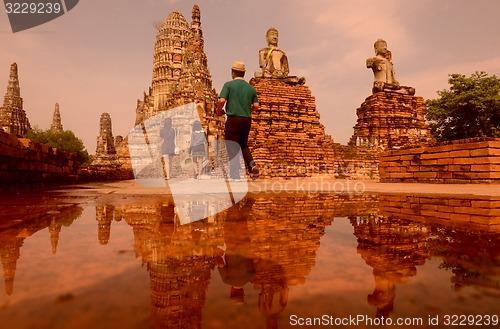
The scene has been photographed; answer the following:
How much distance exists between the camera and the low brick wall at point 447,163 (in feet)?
16.1

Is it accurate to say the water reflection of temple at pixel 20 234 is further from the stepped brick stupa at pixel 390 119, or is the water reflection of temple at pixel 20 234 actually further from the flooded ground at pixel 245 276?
the stepped brick stupa at pixel 390 119

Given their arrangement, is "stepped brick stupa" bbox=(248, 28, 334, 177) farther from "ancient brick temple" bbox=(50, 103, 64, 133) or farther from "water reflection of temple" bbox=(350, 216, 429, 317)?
"ancient brick temple" bbox=(50, 103, 64, 133)

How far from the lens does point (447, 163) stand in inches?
219

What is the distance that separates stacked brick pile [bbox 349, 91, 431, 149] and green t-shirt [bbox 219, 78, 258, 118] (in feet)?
31.3

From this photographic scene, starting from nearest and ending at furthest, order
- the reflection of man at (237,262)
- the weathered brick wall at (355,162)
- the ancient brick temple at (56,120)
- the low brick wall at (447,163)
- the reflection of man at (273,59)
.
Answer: the reflection of man at (237,262)
the low brick wall at (447,163)
the weathered brick wall at (355,162)
the reflection of man at (273,59)
the ancient brick temple at (56,120)

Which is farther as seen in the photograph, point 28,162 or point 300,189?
point 28,162

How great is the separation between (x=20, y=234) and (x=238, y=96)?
299cm

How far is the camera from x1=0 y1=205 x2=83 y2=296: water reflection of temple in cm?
70

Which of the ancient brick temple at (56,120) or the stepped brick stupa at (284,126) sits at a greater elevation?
the ancient brick temple at (56,120)

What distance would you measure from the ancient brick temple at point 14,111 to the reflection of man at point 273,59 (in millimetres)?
38027

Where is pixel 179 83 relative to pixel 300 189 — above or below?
above

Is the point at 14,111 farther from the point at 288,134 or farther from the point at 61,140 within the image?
the point at 288,134

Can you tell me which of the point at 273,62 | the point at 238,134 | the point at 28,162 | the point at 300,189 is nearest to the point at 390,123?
the point at 273,62

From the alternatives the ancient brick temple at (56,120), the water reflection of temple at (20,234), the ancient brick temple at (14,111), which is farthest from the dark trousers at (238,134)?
the ancient brick temple at (56,120)
